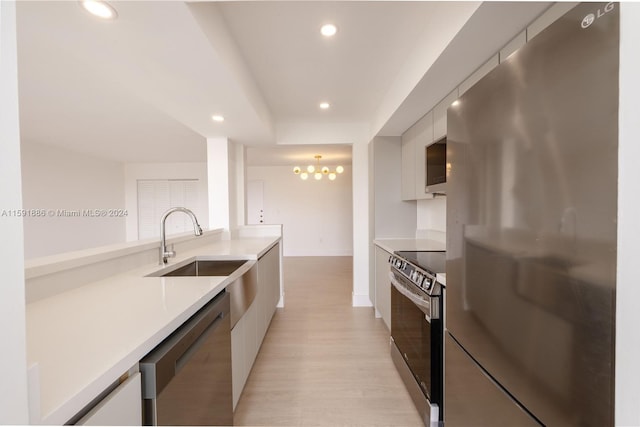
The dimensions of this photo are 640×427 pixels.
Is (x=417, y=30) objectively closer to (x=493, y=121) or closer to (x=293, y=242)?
(x=493, y=121)

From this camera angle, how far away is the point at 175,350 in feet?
2.66

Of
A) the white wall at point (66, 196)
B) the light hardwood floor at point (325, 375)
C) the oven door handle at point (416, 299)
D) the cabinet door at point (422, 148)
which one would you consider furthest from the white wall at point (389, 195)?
the white wall at point (66, 196)

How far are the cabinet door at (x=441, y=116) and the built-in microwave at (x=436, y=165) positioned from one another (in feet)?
0.18

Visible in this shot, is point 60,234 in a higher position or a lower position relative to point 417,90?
lower

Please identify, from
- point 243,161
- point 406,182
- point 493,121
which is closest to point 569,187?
point 493,121

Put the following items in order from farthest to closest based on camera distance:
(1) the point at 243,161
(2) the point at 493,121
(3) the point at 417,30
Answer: (1) the point at 243,161 → (3) the point at 417,30 → (2) the point at 493,121

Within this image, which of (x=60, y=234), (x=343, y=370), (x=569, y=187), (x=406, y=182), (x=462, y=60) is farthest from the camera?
(x=60, y=234)

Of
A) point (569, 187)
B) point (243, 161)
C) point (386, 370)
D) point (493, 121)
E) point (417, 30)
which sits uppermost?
point (417, 30)

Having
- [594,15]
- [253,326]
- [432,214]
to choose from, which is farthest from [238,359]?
[432,214]

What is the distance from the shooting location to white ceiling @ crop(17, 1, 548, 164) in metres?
1.22

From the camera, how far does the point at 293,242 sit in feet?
23.7

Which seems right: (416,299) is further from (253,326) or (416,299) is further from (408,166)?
(408,166)

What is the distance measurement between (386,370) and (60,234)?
600cm

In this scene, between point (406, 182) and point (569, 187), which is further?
point (406, 182)
